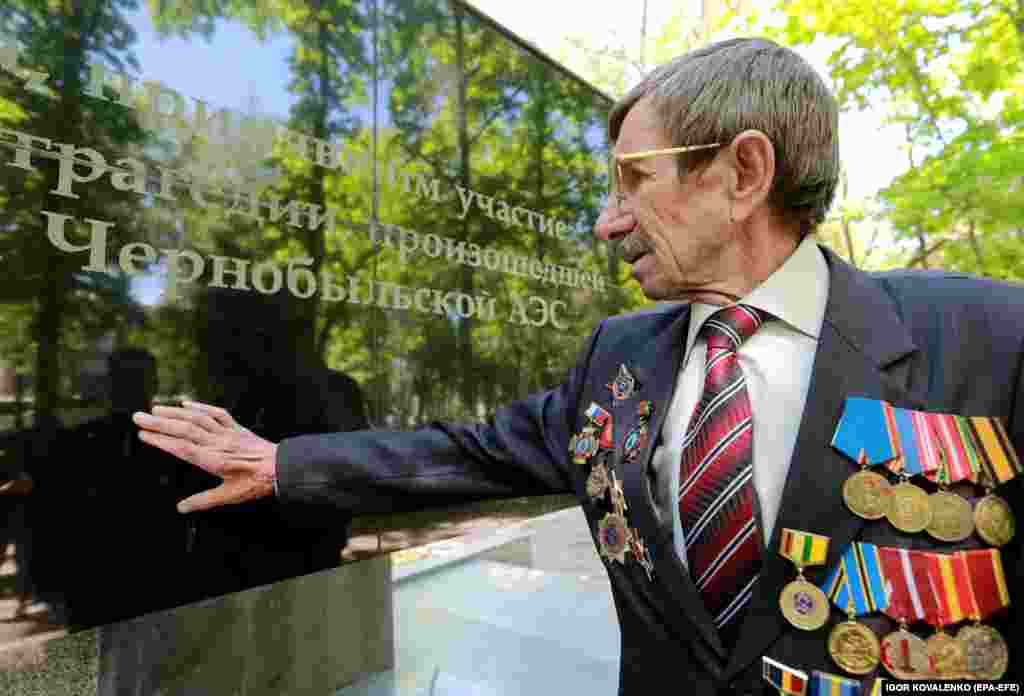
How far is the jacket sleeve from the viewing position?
1.70 meters

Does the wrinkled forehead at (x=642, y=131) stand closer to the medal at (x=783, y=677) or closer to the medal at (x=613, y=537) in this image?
the medal at (x=613, y=537)

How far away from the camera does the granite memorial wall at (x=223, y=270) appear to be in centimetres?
169

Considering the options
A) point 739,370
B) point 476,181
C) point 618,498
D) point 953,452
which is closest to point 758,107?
point 739,370

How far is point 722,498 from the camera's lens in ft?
3.85

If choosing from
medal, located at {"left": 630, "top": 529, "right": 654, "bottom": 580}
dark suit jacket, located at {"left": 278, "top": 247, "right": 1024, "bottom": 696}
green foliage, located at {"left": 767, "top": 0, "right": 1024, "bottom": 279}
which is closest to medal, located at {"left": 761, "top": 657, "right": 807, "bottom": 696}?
dark suit jacket, located at {"left": 278, "top": 247, "right": 1024, "bottom": 696}

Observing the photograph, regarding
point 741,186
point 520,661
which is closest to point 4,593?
point 741,186

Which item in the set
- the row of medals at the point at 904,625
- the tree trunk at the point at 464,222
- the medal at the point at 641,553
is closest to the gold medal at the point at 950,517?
the row of medals at the point at 904,625

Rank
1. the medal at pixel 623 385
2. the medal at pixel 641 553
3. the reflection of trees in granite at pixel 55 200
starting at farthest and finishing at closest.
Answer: the reflection of trees in granite at pixel 55 200, the medal at pixel 623 385, the medal at pixel 641 553

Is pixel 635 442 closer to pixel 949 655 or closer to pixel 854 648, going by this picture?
pixel 854 648

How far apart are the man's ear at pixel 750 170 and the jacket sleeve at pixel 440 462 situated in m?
0.56

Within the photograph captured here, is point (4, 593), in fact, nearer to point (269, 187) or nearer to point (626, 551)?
point (269, 187)

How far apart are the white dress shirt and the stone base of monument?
1901 millimetres

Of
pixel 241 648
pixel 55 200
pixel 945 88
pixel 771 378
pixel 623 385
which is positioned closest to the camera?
pixel 771 378

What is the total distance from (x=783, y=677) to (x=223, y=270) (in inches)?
74.1
